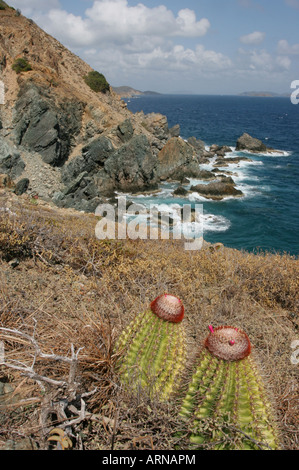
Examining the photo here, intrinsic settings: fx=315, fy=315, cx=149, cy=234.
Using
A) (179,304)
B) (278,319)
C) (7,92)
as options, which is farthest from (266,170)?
(179,304)

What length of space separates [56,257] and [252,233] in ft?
61.5

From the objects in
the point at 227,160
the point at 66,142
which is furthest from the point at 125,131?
the point at 227,160

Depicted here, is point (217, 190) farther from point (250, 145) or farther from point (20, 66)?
point (250, 145)

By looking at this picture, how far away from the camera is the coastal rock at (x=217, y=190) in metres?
28.9

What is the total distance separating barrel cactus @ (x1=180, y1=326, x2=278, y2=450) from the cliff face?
19406 millimetres

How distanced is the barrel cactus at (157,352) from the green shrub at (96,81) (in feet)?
110

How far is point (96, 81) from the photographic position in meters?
32.2

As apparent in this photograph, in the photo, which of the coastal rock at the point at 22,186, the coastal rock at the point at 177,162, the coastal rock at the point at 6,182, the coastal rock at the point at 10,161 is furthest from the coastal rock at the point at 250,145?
the coastal rock at the point at 6,182

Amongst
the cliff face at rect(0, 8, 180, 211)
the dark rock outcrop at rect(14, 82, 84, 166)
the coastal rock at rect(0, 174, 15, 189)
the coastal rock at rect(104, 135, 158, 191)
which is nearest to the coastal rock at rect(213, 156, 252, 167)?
the cliff face at rect(0, 8, 180, 211)

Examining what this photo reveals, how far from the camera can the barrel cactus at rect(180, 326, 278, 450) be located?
2057mm

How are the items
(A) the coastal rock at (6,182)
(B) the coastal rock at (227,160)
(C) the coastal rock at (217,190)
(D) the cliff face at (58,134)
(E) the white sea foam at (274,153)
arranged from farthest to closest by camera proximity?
(E) the white sea foam at (274,153) < (B) the coastal rock at (227,160) < (C) the coastal rock at (217,190) < (D) the cliff face at (58,134) < (A) the coastal rock at (6,182)

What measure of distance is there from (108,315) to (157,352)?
74 cm

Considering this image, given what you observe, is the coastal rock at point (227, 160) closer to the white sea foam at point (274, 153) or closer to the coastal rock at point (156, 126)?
the white sea foam at point (274, 153)

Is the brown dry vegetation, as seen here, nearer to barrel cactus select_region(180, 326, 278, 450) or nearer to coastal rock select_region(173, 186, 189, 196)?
barrel cactus select_region(180, 326, 278, 450)
